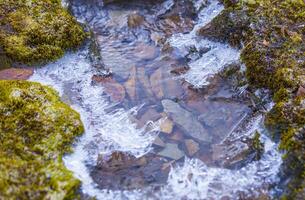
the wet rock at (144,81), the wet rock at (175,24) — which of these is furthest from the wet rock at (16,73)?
the wet rock at (175,24)

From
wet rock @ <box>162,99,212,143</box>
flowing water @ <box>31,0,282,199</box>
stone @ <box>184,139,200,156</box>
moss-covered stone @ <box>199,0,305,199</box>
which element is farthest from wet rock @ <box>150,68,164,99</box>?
moss-covered stone @ <box>199,0,305,199</box>

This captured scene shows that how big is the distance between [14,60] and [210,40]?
3211mm

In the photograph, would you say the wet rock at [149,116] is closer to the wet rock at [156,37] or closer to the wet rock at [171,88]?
the wet rock at [171,88]

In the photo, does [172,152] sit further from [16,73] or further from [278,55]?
[16,73]

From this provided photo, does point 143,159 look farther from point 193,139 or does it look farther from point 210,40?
point 210,40

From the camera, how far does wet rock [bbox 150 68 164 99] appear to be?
6.06 m

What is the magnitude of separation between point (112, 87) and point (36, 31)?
5.05 ft

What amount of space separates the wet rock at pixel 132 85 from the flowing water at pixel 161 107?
0.05 feet

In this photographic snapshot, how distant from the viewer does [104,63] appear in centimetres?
652

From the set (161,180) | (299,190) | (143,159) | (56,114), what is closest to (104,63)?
(56,114)

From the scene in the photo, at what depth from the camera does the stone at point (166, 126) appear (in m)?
5.48

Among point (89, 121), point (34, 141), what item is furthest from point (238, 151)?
point (34, 141)

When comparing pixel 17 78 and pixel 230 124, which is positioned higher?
pixel 17 78

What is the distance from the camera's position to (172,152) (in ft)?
17.0
